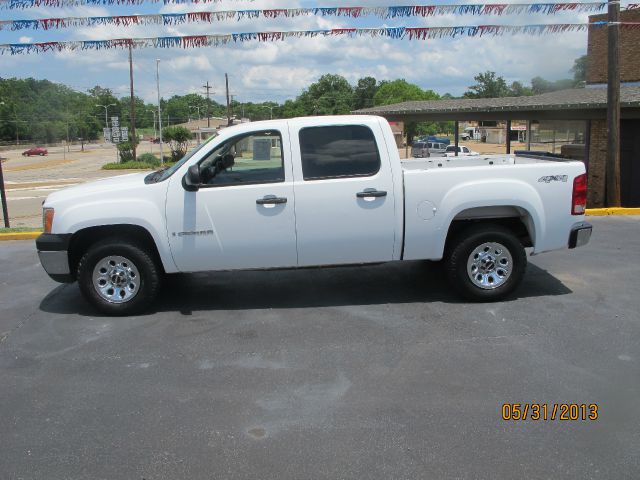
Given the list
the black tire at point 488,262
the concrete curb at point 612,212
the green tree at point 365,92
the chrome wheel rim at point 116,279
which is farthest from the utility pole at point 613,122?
the green tree at point 365,92

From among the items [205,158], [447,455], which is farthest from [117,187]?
[447,455]

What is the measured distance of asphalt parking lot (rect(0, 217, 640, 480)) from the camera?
3.52 meters

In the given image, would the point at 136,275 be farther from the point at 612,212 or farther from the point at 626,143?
A: the point at 626,143

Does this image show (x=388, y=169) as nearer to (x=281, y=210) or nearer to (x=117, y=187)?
(x=281, y=210)

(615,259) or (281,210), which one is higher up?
(281,210)

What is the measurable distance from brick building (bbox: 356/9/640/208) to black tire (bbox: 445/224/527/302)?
1202cm

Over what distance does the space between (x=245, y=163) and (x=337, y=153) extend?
91 cm

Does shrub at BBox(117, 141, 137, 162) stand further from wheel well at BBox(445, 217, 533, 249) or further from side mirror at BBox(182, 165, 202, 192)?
wheel well at BBox(445, 217, 533, 249)

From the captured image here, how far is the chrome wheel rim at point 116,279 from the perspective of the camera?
6079 millimetres

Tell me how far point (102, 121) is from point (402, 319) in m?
140

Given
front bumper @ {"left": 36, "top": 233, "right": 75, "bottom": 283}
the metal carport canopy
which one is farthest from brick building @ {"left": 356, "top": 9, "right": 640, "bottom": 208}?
front bumper @ {"left": 36, "top": 233, "right": 75, "bottom": 283}

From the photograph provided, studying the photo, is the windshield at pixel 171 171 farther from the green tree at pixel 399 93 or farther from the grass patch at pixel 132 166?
the green tree at pixel 399 93

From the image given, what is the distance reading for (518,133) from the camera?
78.4 metres

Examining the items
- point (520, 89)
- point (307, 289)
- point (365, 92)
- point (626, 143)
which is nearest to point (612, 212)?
point (626, 143)
